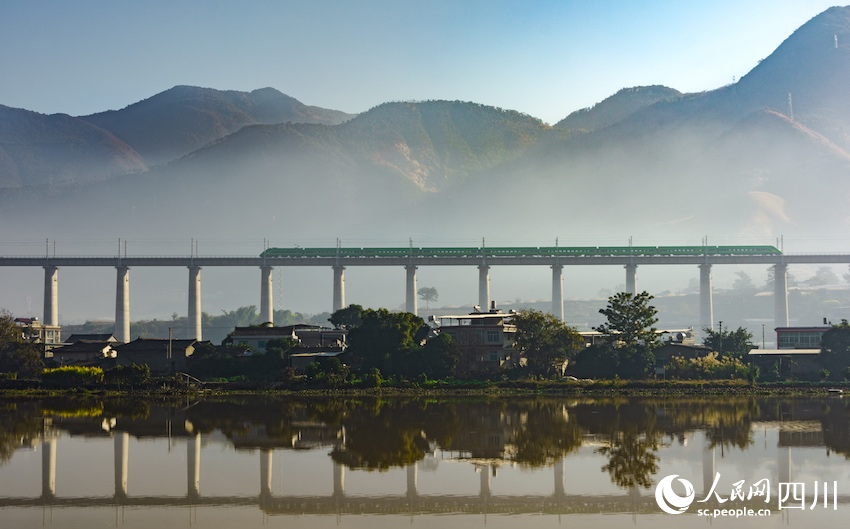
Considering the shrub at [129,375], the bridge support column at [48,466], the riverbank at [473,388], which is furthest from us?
the shrub at [129,375]

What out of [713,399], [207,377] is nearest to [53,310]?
[207,377]

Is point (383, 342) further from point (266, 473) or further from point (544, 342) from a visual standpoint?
point (266, 473)

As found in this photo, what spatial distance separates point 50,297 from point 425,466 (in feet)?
372

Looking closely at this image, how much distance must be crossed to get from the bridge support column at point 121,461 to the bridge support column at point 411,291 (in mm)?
89772

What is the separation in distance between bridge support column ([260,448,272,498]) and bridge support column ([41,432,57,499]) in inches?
270

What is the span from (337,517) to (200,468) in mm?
9124

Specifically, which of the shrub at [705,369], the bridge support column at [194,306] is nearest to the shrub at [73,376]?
the shrub at [705,369]

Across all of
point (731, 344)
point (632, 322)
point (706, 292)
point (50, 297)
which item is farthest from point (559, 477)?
point (50, 297)

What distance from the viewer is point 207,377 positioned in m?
68.2

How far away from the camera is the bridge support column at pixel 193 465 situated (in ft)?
106

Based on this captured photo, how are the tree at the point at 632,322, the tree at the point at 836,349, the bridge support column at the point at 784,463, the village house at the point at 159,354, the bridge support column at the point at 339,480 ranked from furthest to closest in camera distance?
the village house at the point at 159,354 → the tree at the point at 632,322 → the tree at the point at 836,349 → the bridge support column at the point at 784,463 → the bridge support column at the point at 339,480

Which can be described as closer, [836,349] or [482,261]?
[836,349]

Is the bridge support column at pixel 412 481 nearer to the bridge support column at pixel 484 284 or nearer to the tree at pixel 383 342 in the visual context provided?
the tree at pixel 383 342

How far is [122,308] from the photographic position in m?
133
